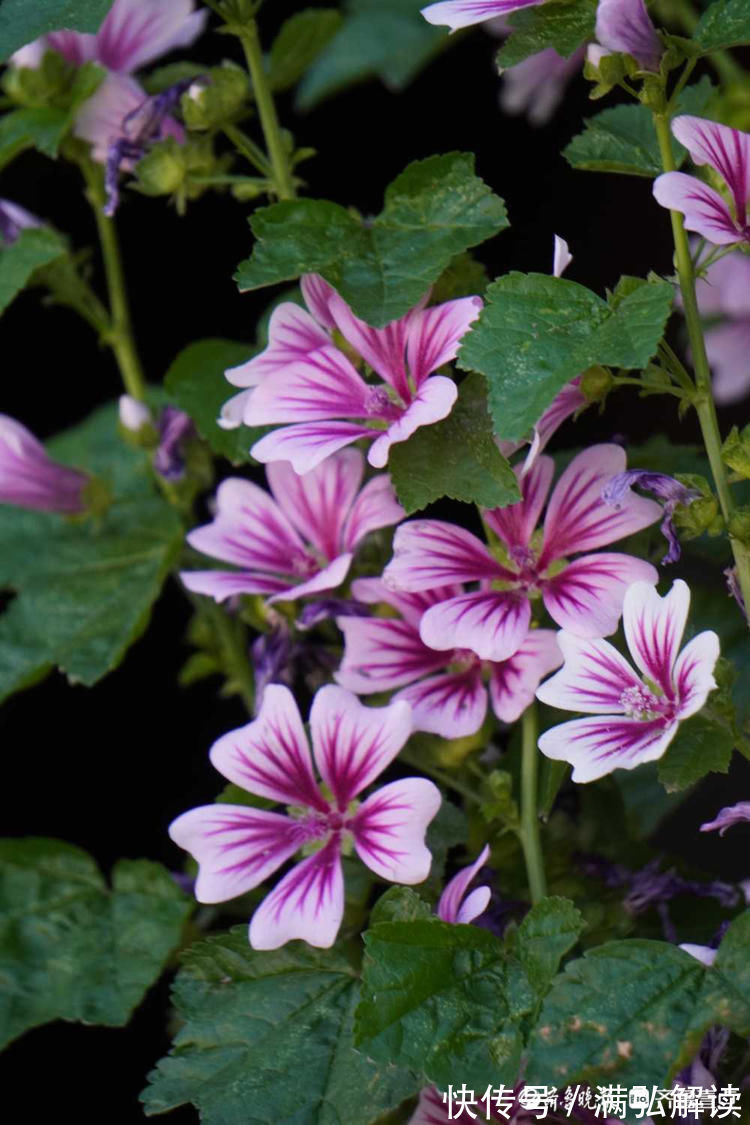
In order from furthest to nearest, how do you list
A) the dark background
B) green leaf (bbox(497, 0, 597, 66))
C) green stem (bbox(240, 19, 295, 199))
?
the dark background, green stem (bbox(240, 19, 295, 199)), green leaf (bbox(497, 0, 597, 66))

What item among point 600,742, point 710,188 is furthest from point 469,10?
point 600,742

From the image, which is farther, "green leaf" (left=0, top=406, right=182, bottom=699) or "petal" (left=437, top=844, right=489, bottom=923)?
"green leaf" (left=0, top=406, right=182, bottom=699)

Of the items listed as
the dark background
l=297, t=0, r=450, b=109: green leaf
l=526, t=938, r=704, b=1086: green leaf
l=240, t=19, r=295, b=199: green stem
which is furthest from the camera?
the dark background

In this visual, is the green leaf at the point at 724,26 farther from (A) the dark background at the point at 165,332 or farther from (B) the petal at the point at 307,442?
(A) the dark background at the point at 165,332

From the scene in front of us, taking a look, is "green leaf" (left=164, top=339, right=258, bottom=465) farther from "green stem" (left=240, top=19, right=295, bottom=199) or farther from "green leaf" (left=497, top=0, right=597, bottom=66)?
"green leaf" (left=497, top=0, right=597, bottom=66)

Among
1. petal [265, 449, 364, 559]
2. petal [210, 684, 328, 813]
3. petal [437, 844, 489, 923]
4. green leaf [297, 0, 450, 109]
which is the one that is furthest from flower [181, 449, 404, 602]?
green leaf [297, 0, 450, 109]

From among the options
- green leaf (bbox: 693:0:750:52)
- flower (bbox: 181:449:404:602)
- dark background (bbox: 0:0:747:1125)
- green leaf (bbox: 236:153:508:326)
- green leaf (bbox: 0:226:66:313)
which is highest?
green leaf (bbox: 693:0:750:52)
